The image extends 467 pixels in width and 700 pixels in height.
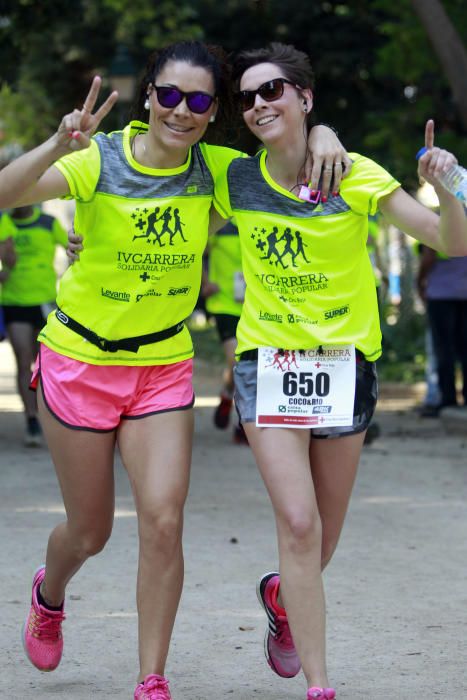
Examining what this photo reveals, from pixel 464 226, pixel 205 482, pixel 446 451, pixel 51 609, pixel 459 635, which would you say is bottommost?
pixel 446 451

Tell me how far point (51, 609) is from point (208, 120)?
184cm

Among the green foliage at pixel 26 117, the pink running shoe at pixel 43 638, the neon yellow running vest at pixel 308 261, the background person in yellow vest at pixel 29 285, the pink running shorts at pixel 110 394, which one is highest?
the neon yellow running vest at pixel 308 261

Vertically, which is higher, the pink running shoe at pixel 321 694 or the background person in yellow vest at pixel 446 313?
the pink running shoe at pixel 321 694

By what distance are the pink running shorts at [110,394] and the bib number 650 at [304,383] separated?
349 millimetres

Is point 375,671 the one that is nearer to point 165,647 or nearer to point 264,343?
A: point 165,647

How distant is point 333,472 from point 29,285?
683 cm

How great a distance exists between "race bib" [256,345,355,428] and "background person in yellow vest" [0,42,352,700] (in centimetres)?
29

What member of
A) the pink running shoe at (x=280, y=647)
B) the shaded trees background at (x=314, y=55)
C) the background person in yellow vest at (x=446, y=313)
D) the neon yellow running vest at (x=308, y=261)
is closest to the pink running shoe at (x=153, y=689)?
the pink running shoe at (x=280, y=647)

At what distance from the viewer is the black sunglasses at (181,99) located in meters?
4.64

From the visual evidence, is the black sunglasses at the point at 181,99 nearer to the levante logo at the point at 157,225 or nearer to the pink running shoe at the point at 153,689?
the levante logo at the point at 157,225

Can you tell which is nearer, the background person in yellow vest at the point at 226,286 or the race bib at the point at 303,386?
the race bib at the point at 303,386

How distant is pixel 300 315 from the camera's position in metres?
4.61

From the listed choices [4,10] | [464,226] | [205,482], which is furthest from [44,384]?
[4,10]

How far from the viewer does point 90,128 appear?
4.32 meters
